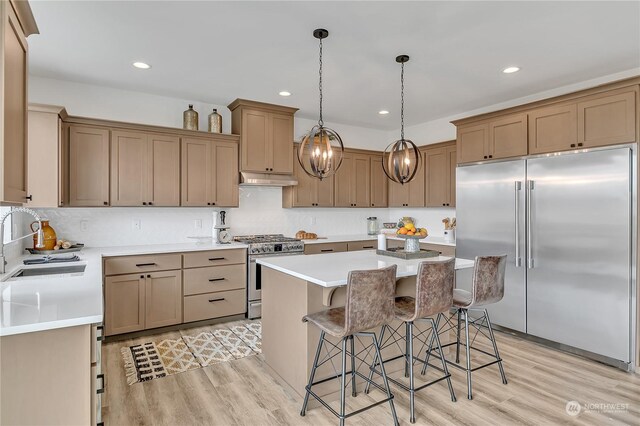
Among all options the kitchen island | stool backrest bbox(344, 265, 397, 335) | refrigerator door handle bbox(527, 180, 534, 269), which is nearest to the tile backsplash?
refrigerator door handle bbox(527, 180, 534, 269)

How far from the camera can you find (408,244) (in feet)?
10.5

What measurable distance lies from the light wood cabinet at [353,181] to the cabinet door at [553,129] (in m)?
2.57

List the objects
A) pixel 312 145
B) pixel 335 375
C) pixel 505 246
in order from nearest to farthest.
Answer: pixel 335 375 → pixel 312 145 → pixel 505 246

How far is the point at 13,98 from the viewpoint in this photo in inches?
63.0

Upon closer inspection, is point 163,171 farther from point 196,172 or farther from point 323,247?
point 323,247

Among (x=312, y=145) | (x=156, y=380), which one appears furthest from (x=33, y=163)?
(x=312, y=145)

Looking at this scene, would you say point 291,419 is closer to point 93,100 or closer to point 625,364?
point 625,364

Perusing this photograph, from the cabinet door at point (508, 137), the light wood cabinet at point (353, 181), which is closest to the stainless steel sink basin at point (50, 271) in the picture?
the light wood cabinet at point (353, 181)

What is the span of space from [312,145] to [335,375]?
1.72 metres

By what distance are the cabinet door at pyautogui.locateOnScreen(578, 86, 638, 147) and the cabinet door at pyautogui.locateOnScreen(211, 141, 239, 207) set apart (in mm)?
3720

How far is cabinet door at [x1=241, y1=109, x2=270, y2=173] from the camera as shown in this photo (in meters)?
4.55

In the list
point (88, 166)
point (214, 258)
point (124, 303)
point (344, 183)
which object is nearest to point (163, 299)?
point (124, 303)

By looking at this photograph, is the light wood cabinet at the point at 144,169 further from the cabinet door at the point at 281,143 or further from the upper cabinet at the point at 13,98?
the upper cabinet at the point at 13,98

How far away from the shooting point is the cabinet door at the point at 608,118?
3000 millimetres
